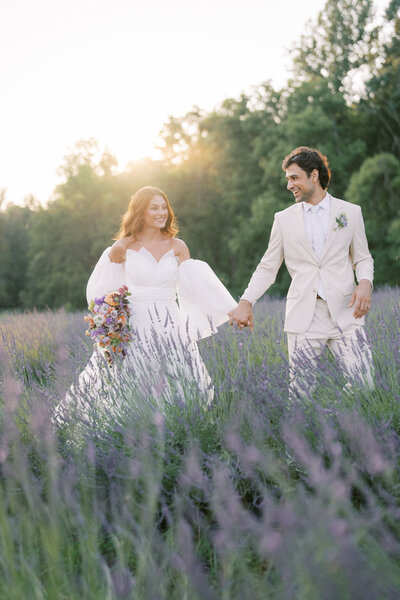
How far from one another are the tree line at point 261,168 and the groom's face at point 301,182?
15.9 metres

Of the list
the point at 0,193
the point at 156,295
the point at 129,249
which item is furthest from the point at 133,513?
the point at 0,193

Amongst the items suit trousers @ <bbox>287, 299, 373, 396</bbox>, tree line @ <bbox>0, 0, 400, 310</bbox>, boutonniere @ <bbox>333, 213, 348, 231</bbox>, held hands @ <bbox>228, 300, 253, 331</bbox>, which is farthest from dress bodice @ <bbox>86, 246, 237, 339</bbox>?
tree line @ <bbox>0, 0, 400, 310</bbox>

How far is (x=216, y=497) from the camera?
6.23 ft

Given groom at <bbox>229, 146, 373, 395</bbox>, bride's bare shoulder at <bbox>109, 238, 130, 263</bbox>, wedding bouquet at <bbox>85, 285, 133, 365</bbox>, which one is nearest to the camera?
groom at <bbox>229, 146, 373, 395</bbox>

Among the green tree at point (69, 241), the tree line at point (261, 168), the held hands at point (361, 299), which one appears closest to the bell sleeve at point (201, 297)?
the held hands at point (361, 299)

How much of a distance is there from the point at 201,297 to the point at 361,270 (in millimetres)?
1566

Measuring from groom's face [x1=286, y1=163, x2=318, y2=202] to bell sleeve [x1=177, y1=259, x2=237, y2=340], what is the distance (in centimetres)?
117

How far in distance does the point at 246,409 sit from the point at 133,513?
777mm

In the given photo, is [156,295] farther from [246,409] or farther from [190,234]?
[190,234]

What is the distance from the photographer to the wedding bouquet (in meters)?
4.48

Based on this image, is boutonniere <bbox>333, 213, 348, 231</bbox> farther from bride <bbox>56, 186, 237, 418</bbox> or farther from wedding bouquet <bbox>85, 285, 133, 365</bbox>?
wedding bouquet <bbox>85, 285, 133, 365</bbox>

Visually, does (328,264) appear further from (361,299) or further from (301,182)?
(301,182)

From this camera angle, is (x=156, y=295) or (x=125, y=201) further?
(x=125, y=201)

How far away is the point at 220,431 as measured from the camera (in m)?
2.81
